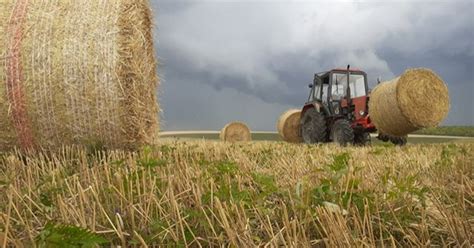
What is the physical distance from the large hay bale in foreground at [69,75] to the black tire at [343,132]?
7838 millimetres

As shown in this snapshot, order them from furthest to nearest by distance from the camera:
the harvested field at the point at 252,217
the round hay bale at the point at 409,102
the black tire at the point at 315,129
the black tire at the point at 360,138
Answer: the black tire at the point at 360,138, the black tire at the point at 315,129, the round hay bale at the point at 409,102, the harvested field at the point at 252,217

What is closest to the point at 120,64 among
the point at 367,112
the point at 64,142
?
the point at 64,142

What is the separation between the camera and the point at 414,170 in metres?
4.58

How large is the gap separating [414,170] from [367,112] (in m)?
8.85

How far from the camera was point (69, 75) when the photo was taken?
5.25 meters

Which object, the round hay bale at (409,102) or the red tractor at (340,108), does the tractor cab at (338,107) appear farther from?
the round hay bale at (409,102)

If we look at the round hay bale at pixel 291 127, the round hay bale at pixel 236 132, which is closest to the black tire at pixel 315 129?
the round hay bale at pixel 291 127

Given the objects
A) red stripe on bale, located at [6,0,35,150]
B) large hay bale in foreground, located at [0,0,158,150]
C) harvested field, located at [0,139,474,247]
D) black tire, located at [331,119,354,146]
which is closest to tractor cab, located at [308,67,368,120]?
black tire, located at [331,119,354,146]

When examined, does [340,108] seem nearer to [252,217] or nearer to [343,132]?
[343,132]

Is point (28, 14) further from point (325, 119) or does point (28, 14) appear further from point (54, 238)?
point (325, 119)

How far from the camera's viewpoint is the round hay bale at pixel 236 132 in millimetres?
20250

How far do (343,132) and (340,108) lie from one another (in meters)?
1.46

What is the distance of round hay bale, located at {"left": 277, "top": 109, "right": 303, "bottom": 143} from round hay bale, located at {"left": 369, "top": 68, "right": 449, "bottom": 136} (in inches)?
218

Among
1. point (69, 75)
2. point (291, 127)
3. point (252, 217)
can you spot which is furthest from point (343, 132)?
point (252, 217)
